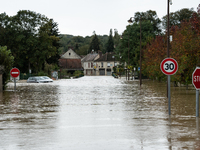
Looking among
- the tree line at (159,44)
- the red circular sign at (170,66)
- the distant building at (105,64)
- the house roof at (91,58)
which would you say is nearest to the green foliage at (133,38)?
the tree line at (159,44)

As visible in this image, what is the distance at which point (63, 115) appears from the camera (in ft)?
50.9

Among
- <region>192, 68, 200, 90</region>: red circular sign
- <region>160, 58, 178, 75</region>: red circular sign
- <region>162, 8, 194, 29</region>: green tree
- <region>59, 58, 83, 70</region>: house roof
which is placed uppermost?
<region>162, 8, 194, 29</region>: green tree

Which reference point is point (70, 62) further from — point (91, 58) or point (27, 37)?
point (27, 37)

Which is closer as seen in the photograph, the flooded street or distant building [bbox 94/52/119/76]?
the flooded street

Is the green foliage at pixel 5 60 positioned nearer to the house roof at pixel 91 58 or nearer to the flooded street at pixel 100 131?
the flooded street at pixel 100 131

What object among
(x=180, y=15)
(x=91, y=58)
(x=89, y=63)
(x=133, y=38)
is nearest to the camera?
(x=133, y=38)

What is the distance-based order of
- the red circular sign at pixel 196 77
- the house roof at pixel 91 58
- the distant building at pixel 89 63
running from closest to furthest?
the red circular sign at pixel 196 77 → the distant building at pixel 89 63 → the house roof at pixel 91 58

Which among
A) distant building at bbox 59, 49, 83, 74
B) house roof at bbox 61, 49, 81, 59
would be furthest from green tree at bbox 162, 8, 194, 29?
house roof at bbox 61, 49, 81, 59

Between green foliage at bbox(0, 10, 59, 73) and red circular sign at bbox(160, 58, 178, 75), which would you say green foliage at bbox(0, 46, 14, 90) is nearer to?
red circular sign at bbox(160, 58, 178, 75)

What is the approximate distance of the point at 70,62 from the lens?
6378 inches

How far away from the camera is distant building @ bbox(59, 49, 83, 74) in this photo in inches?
6240

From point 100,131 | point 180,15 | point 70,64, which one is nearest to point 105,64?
point 70,64

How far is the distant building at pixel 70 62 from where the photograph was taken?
158 m

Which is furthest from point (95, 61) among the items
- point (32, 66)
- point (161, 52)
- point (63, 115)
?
point (63, 115)
